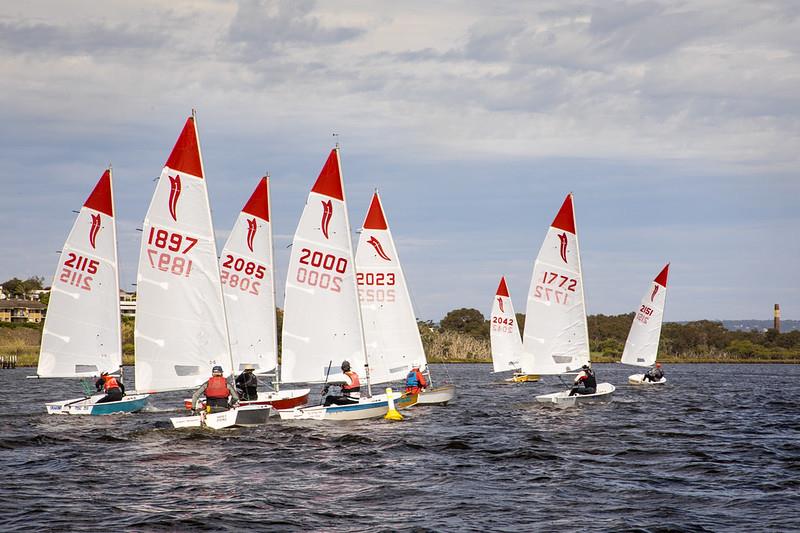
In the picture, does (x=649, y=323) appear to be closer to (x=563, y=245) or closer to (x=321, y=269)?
(x=563, y=245)

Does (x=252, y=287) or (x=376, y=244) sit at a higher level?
(x=376, y=244)

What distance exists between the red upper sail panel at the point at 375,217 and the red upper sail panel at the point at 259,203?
156 inches

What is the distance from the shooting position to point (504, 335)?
68.5 meters

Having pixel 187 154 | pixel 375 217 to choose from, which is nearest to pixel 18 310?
pixel 375 217

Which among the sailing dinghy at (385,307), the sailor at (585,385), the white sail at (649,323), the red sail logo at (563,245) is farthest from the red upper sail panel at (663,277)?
the sailing dinghy at (385,307)

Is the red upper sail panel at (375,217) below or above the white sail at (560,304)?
above

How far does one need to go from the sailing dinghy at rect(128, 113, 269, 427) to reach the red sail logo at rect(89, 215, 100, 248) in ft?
27.9

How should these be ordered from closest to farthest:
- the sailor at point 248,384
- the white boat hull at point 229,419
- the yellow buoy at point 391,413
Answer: the white boat hull at point 229,419
the yellow buoy at point 391,413
the sailor at point 248,384

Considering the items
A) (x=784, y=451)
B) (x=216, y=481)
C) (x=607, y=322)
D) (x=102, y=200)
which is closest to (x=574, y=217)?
(x=784, y=451)

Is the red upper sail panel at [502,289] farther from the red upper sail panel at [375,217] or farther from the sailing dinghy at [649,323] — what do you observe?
the red upper sail panel at [375,217]

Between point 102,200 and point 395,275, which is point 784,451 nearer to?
point 395,275

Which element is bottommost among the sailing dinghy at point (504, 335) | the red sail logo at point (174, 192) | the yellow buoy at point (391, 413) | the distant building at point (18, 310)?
the yellow buoy at point (391, 413)

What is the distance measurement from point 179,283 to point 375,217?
36.3 ft

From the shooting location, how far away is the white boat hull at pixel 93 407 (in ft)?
112
